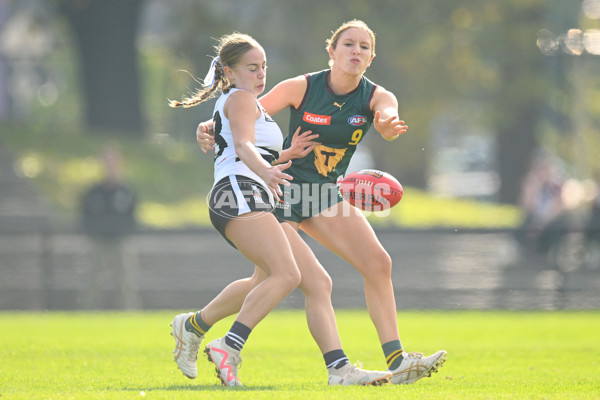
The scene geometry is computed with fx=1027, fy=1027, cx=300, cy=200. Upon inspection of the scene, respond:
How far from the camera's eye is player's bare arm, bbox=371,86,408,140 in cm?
609

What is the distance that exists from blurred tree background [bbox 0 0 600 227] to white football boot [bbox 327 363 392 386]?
14.1 meters

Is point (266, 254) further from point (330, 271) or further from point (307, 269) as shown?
point (330, 271)

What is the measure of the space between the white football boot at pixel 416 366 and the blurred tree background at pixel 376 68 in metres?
13.8

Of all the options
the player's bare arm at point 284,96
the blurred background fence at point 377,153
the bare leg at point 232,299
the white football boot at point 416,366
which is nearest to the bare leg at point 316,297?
the bare leg at point 232,299

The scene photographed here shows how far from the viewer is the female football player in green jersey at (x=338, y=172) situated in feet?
20.9

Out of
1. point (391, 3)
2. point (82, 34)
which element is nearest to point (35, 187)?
point (82, 34)

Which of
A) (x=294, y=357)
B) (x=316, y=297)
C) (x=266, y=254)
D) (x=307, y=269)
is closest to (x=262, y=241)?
(x=266, y=254)

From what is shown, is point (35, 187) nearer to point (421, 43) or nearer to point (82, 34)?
point (82, 34)

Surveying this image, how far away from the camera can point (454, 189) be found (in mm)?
46906

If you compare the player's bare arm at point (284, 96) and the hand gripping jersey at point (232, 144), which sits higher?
the player's bare arm at point (284, 96)

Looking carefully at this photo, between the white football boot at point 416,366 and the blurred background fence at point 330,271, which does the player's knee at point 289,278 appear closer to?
the white football boot at point 416,366

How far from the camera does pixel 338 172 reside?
6.60 meters

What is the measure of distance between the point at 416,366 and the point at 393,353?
17cm

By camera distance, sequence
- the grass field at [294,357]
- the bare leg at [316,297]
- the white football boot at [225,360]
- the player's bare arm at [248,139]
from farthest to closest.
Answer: the bare leg at [316,297] → the white football boot at [225,360] → the grass field at [294,357] → the player's bare arm at [248,139]
